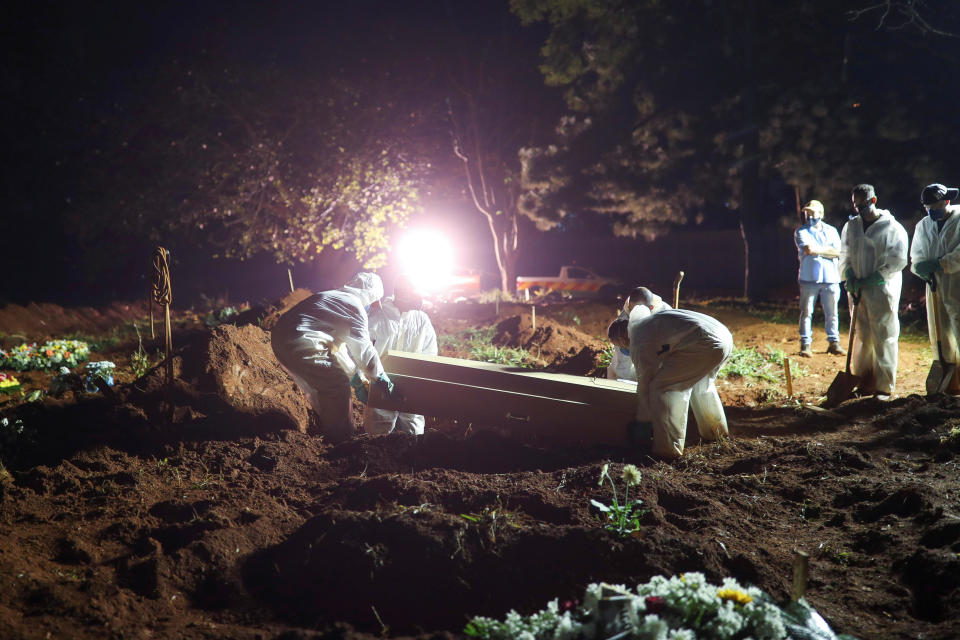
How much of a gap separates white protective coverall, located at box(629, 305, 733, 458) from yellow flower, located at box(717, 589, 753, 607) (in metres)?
2.35

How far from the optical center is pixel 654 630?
7.97 ft

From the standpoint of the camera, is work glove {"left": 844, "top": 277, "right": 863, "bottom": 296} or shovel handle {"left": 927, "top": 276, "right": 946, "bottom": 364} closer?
shovel handle {"left": 927, "top": 276, "right": 946, "bottom": 364}

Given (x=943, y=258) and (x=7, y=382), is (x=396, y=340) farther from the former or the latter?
(x=943, y=258)

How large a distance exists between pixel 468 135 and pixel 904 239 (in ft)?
47.2

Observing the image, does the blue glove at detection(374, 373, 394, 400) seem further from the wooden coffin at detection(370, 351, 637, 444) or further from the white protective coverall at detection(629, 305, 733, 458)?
the white protective coverall at detection(629, 305, 733, 458)

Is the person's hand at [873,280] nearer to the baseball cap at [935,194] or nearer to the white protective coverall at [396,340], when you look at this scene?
the baseball cap at [935,194]

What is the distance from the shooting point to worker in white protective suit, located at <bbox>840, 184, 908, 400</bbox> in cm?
642

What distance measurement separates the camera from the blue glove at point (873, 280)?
647cm

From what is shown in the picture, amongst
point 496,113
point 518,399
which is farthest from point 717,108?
point 518,399

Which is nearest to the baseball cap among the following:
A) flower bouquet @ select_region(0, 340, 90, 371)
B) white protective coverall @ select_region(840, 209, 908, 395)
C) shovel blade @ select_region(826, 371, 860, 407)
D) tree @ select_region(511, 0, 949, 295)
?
white protective coverall @ select_region(840, 209, 908, 395)

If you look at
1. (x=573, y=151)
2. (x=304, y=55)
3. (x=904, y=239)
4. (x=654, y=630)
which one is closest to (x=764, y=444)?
(x=904, y=239)

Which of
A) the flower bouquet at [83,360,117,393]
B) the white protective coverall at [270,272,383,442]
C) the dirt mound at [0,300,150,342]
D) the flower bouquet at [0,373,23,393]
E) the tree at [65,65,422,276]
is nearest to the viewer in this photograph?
the white protective coverall at [270,272,383,442]

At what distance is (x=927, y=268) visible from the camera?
6.26m

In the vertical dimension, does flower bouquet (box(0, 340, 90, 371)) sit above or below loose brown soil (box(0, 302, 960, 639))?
above
